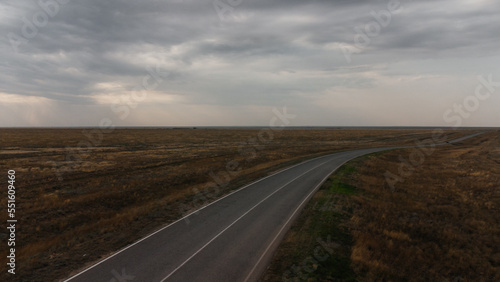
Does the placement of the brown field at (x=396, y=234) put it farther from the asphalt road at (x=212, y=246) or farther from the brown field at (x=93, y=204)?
the asphalt road at (x=212, y=246)

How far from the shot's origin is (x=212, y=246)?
13.0m

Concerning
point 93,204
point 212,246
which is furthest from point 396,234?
point 93,204

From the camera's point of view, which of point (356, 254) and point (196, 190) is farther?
point (196, 190)

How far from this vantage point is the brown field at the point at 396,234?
11.8 metres

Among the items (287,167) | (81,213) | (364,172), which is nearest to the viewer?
(81,213)

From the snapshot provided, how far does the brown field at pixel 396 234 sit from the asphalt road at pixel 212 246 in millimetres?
1124

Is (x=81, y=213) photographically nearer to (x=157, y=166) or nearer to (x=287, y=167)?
(x=157, y=166)

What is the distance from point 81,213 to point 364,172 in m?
31.0

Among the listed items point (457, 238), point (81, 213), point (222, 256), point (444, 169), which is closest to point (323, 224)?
point (222, 256)

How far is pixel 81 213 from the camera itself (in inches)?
725

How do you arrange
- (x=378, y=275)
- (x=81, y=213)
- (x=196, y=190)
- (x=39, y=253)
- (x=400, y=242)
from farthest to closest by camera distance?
(x=196, y=190)
(x=81, y=213)
(x=400, y=242)
(x=39, y=253)
(x=378, y=275)

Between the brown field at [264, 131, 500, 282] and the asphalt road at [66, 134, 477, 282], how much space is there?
1.12m

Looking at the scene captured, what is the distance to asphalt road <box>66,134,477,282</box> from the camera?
1067 centimetres

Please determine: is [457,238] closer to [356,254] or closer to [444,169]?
[356,254]
